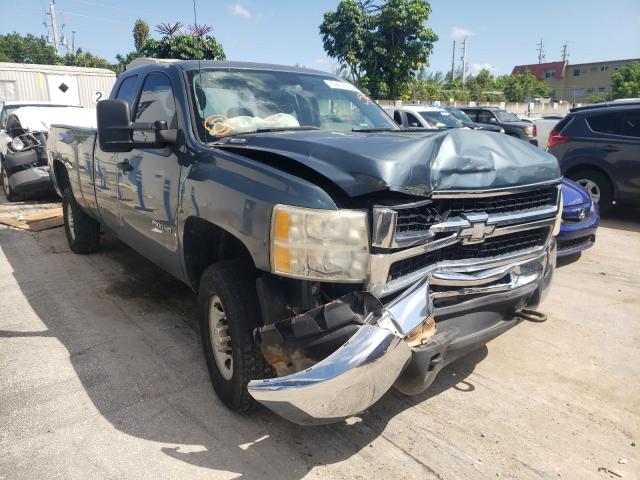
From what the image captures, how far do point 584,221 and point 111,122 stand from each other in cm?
474

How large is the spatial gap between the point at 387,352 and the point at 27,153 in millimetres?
9132

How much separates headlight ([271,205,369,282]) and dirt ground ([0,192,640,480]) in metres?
0.99

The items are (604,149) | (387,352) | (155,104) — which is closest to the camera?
(387,352)

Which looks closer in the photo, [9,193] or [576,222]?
[576,222]

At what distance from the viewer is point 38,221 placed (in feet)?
25.0

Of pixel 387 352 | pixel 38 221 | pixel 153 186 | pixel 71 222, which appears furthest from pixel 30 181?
pixel 387 352

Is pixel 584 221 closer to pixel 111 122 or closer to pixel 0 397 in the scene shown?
pixel 111 122

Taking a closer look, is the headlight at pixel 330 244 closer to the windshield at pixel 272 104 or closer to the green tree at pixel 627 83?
the windshield at pixel 272 104

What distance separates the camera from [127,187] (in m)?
3.84

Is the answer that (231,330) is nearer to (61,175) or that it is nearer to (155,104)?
(155,104)

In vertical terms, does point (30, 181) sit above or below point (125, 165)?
below

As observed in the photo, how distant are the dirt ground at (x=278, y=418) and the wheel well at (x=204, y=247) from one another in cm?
69

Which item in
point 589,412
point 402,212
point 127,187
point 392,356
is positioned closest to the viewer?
point 392,356

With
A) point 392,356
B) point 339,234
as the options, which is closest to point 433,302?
point 392,356
